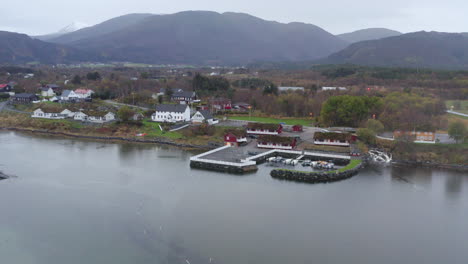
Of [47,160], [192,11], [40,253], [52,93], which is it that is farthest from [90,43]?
[40,253]

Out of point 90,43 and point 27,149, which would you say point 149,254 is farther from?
point 90,43

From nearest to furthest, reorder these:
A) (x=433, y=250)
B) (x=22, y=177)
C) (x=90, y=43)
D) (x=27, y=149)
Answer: (x=433, y=250), (x=22, y=177), (x=27, y=149), (x=90, y=43)

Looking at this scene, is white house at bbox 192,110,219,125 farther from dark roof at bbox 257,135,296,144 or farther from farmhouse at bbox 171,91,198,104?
farmhouse at bbox 171,91,198,104

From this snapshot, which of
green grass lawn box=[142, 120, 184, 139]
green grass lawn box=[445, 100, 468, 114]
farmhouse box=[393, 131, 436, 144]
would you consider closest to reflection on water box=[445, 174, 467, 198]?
farmhouse box=[393, 131, 436, 144]

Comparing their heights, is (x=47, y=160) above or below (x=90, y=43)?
below

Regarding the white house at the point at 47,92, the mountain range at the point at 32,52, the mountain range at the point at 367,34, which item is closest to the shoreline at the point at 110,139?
the white house at the point at 47,92

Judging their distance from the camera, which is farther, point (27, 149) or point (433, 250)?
point (27, 149)
